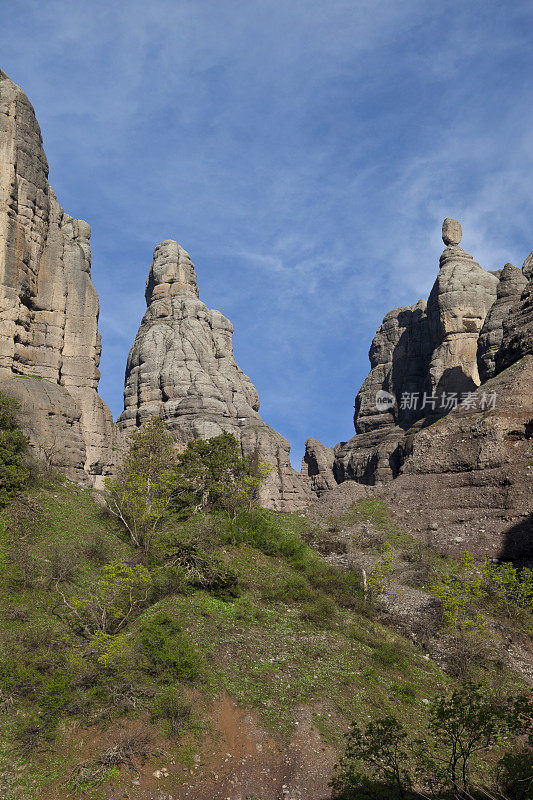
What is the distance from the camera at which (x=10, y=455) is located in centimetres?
3653

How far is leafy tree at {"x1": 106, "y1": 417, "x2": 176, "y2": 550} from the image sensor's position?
117ft

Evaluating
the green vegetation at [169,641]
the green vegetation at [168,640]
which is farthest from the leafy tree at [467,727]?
the green vegetation at [168,640]

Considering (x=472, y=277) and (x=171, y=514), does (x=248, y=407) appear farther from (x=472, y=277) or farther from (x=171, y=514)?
(x=171, y=514)

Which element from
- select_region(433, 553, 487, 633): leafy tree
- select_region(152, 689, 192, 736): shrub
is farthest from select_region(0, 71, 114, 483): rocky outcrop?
select_region(152, 689, 192, 736): shrub

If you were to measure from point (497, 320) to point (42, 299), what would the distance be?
5130 cm

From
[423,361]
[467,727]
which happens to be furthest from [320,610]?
[423,361]

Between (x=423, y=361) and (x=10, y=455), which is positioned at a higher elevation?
(x=423, y=361)

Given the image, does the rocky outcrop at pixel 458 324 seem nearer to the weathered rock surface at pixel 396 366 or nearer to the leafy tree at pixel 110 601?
the weathered rock surface at pixel 396 366

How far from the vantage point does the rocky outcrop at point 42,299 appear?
5081cm

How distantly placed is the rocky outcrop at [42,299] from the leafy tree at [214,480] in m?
11.0

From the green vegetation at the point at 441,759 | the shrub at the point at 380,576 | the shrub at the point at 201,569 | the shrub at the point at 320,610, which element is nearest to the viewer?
the green vegetation at the point at 441,759

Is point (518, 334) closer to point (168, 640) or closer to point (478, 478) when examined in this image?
point (478, 478)

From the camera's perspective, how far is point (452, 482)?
43562mm

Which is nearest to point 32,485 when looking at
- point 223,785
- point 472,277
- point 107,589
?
point 107,589
